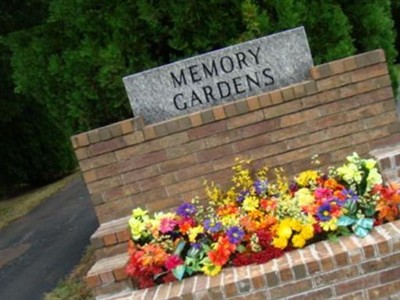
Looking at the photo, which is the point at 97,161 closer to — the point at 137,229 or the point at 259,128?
the point at 137,229

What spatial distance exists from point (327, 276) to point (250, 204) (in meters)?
0.79

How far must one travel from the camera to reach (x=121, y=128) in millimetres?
4086

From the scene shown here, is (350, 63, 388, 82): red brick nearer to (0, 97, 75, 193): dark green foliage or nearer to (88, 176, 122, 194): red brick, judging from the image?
(88, 176, 122, 194): red brick

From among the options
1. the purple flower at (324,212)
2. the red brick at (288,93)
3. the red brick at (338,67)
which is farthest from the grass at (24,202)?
the purple flower at (324,212)

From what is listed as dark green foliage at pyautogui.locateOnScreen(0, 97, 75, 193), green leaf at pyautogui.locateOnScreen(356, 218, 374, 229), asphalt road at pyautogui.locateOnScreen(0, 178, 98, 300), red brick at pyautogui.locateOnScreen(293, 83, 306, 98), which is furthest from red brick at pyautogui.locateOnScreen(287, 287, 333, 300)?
dark green foliage at pyautogui.locateOnScreen(0, 97, 75, 193)

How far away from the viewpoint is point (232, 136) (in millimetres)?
4086

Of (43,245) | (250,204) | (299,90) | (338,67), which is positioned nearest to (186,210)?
(250,204)

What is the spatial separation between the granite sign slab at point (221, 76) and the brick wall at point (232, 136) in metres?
0.15

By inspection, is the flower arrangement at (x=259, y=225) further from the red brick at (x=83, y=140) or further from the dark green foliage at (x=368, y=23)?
the dark green foliage at (x=368, y=23)

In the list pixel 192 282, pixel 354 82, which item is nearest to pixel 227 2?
pixel 354 82

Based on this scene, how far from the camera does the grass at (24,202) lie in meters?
12.2

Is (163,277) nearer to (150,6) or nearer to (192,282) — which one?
(192,282)

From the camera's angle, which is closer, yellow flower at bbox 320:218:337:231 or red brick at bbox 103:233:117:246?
yellow flower at bbox 320:218:337:231

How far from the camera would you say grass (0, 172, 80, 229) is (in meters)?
12.2
